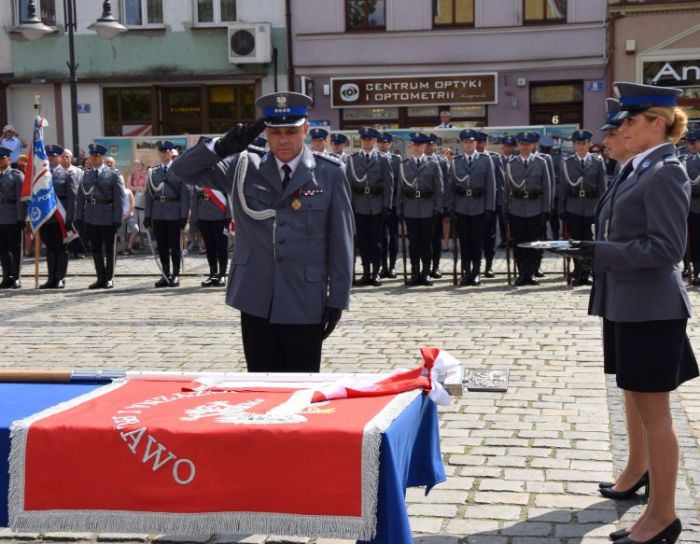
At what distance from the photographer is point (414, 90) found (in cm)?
2742

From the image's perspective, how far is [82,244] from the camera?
68.9ft

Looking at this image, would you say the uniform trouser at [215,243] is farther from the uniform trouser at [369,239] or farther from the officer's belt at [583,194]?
the officer's belt at [583,194]

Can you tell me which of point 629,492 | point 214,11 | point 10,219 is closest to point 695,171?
point 10,219

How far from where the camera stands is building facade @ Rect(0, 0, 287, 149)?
28.4 meters

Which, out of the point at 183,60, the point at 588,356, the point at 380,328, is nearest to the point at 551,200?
the point at 380,328

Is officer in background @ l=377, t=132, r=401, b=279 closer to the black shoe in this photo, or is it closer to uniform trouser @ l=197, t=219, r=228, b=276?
uniform trouser @ l=197, t=219, r=228, b=276

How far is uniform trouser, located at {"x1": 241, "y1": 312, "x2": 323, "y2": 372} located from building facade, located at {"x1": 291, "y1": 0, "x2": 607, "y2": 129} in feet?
72.4

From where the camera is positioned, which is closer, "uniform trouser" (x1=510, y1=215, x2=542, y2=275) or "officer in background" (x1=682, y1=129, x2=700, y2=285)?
"officer in background" (x1=682, y1=129, x2=700, y2=285)

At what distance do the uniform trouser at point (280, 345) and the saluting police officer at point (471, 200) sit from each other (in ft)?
32.8

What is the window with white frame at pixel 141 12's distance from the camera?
94.7 feet

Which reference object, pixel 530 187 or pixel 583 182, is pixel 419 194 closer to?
pixel 530 187

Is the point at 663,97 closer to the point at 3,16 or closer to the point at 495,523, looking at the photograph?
the point at 495,523

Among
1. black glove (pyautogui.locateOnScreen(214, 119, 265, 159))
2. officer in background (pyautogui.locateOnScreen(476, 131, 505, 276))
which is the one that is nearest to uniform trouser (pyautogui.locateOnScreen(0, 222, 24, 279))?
officer in background (pyautogui.locateOnScreen(476, 131, 505, 276))

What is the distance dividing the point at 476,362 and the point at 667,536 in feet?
14.8
